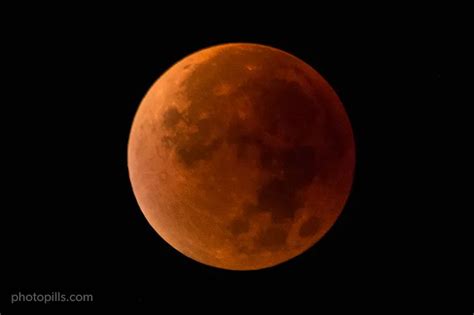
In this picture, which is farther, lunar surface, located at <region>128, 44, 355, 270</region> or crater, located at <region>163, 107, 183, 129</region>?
crater, located at <region>163, 107, 183, 129</region>

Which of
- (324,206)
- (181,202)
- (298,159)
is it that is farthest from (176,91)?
(324,206)

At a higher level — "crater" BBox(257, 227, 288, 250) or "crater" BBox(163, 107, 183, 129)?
"crater" BBox(163, 107, 183, 129)

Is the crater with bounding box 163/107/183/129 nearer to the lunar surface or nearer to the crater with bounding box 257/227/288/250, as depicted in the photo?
the lunar surface

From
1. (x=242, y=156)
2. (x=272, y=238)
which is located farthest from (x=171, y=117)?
(x=272, y=238)

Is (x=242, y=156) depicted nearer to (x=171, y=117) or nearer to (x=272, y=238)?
(x=171, y=117)

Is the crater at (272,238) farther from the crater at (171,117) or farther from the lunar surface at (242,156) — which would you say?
the crater at (171,117)

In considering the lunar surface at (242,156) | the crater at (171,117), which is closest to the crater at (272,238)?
the lunar surface at (242,156)

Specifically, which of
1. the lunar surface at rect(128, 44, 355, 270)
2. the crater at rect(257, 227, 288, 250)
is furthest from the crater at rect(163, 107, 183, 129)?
the crater at rect(257, 227, 288, 250)

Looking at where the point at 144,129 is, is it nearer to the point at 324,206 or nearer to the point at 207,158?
the point at 207,158

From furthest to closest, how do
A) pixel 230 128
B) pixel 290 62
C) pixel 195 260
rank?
1. pixel 195 260
2. pixel 290 62
3. pixel 230 128
